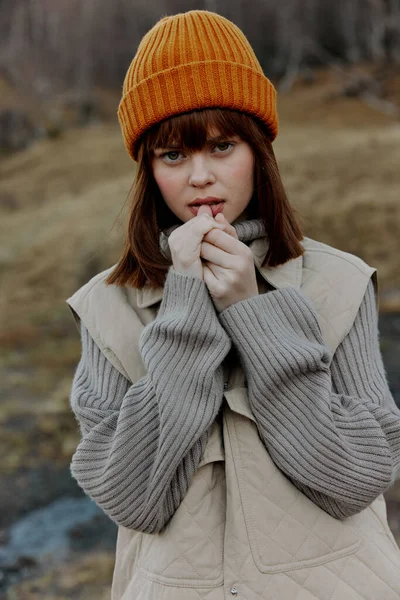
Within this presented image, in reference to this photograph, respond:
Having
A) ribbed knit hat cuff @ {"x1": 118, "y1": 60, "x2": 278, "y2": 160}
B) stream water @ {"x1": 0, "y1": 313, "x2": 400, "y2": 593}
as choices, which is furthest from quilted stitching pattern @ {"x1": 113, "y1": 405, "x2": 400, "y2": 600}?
stream water @ {"x1": 0, "y1": 313, "x2": 400, "y2": 593}

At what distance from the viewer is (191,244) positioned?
4.93 feet

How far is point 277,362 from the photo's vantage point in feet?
4.55

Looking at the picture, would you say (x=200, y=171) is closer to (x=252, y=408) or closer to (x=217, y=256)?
(x=217, y=256)

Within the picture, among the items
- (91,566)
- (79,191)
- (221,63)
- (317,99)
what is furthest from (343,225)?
(221,63)

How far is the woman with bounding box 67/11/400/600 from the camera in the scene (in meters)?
1.37

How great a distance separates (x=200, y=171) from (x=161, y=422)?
558mm

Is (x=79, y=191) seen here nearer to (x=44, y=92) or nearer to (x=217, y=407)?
(x=44, y=92)

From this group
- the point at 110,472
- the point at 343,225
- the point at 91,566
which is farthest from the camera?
the point at 343,225

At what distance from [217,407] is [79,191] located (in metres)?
7.86

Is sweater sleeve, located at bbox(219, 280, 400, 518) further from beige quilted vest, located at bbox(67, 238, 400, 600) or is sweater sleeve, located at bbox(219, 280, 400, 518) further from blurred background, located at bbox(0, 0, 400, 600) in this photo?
blurred background, located at bbox(0, 0, 400, 600)

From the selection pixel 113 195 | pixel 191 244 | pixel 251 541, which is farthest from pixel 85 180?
pixel 251 541

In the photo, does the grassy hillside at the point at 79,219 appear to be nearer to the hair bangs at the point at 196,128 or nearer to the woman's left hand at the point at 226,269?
the woman's left hand at the point at 226,269

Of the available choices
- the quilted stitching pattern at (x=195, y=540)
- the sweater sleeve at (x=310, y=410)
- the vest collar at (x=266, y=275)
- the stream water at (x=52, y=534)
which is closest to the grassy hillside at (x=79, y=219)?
the stream water at (x=52, y=534)

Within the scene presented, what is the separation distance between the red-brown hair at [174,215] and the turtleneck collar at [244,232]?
0.01m
